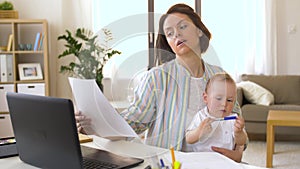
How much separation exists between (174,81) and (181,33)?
14 centimetres

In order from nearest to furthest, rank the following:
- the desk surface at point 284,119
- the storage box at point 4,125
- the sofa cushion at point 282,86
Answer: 1. the desk surface at point 284,119
2. the storage box at point 4,125
3. the sofa cushion at point 282,86

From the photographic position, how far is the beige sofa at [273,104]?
15.3ft

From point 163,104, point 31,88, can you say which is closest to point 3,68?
point 31,88

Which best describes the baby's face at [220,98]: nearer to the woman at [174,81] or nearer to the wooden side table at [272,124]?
the woman at [174,81]

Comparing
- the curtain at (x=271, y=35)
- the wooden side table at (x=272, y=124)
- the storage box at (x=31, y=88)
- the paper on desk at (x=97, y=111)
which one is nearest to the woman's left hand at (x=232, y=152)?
the paper on desk at (x=97, y=111)

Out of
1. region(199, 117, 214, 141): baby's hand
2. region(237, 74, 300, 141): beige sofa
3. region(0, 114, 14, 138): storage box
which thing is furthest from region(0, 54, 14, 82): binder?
region(199, 117, 214, 141): baby's hand

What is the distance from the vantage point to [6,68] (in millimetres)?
4910

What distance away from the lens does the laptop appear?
4.09 feet

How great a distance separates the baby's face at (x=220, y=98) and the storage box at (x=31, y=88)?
153 inches

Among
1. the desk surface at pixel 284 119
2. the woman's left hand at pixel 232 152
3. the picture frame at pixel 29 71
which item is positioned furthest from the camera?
the picture frame at pixel 29 71

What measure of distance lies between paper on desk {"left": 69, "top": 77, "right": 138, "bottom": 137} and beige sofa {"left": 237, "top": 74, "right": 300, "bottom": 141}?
3383mm

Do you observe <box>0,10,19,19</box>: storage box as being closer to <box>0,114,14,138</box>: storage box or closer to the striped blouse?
<box>0,114,14,138</box>: storage box

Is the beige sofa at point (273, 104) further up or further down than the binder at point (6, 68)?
further down

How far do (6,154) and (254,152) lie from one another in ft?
10.0
